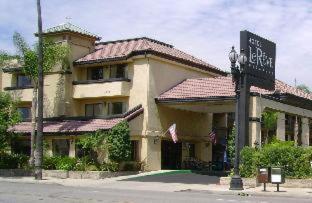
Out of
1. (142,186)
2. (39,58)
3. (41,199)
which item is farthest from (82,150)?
(41,199)

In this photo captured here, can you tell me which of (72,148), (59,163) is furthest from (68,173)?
(72,148)

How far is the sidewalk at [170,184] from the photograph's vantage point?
80.1 ft

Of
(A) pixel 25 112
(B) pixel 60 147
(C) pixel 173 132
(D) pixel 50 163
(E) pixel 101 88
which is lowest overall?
(D) pixel 50 163

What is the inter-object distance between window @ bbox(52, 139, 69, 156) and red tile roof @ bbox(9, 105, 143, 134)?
1.06m

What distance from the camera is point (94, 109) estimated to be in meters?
42.8

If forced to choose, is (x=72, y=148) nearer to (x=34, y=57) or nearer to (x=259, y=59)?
(x=34, y=57)

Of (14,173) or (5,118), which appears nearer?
(14,173)

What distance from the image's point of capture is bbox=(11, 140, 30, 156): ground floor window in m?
42.9

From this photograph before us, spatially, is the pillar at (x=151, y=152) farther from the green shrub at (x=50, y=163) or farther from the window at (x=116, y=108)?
the green shrub at (x=50, y=163)

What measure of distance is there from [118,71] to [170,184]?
45.3 feet

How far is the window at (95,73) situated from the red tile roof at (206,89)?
5461mm

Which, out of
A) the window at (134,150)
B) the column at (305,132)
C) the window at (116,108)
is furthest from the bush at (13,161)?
the column at (305,132)

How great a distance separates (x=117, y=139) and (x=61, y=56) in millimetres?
7699

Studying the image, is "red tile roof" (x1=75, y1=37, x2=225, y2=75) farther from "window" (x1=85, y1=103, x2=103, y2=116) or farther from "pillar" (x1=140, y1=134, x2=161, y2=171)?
"pillar" (x1=140, y1=134, x2=161, y2=171)
